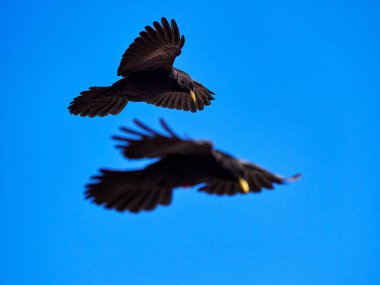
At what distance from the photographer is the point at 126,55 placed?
31.0 ft

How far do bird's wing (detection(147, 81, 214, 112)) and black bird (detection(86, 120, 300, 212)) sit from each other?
181 inches

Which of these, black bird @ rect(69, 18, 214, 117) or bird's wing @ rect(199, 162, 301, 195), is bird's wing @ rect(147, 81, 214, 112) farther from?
bird's wing @ rect(199, 162, 301, 195)

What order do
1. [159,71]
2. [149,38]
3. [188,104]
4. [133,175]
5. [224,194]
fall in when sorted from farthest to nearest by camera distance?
1. [188,104]
2. [159,71]
3. [149,38]
4. [224,194]
5. [133,175]

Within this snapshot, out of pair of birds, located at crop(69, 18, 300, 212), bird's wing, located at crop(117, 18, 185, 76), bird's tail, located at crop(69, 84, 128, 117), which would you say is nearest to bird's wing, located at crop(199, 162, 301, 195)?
pair of birds, located at crop(69, 18, 300, 212)

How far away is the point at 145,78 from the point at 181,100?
1.23m

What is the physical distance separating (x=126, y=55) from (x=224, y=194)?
13.4 feet

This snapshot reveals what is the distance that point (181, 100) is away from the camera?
10836 mm

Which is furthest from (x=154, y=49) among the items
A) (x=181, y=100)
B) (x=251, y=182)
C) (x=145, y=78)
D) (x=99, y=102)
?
(x=251, y=182)

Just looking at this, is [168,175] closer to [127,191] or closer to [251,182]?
[127,191]

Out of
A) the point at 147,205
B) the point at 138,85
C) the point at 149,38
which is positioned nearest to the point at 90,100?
the point at 138,85

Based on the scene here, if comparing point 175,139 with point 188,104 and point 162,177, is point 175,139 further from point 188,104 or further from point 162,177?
point 188,104

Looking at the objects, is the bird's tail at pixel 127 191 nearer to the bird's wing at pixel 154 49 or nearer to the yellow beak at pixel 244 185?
the yellow beak at pixel 244 185

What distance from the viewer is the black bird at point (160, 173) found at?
17.6ft

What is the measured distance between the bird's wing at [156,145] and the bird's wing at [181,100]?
489 centimetres
